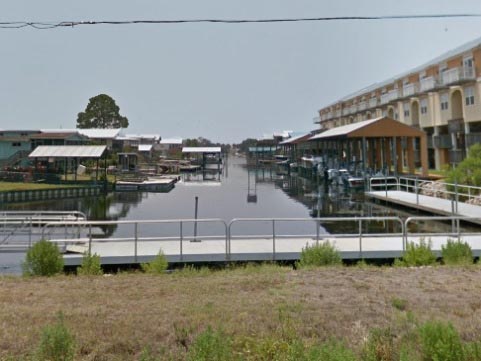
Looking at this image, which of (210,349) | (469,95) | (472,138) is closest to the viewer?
(210,349)

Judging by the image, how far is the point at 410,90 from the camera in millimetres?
45281

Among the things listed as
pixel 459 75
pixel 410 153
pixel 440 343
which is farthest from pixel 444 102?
pixel 440 343

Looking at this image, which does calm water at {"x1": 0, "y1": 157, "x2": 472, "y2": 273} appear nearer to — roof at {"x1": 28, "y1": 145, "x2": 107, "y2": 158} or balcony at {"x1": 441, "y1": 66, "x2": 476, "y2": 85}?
roof at {"x1": 28, "y1": 145, "x2": 107, "y2": 158}

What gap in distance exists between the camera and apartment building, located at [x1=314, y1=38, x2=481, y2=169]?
34.8 meters

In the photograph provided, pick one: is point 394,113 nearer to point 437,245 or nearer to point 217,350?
point 437,245

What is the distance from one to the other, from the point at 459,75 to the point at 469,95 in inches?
81.7

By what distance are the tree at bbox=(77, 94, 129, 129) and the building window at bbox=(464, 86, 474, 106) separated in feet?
243

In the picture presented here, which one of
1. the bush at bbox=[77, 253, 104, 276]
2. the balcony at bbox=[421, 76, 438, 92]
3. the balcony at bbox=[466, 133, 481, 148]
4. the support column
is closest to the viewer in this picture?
the bush at bbox=[77, 253, 104, 276]

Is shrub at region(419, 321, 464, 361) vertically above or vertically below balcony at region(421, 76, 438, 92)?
below

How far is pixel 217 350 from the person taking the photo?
3.59 metres

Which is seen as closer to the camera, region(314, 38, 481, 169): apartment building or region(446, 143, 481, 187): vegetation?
region(446, 143, 481, 187): vegetation

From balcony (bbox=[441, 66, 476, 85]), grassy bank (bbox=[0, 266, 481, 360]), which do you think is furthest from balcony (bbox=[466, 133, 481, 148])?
grassy bank (bbox=[0, 266, 481, 360])

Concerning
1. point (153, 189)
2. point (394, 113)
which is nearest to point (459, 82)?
point (394, 113)

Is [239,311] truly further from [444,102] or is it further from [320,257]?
[444,102]
